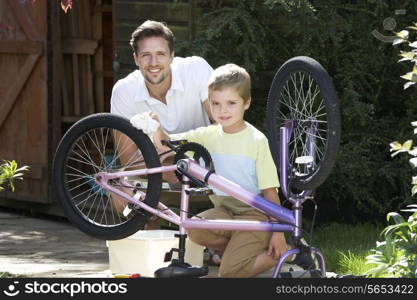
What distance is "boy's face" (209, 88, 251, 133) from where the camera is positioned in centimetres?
459

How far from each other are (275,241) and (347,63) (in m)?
3.06

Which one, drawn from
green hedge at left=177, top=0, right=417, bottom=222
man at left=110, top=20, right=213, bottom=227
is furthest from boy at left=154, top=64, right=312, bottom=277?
green hedge at left=177, top=0, right=417, bottom=222

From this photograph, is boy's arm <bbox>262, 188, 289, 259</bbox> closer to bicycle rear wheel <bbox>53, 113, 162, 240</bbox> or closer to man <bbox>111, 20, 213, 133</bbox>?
bicycle rear wheel <bbox>53, 113, 162, 240</bbox>

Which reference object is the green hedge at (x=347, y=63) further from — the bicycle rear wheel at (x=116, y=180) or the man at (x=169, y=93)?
the bicycle rear wheel at (x=116, y=180)

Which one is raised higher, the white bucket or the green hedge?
the green hedge

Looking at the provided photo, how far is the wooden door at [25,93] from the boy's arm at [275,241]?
4.03 metres

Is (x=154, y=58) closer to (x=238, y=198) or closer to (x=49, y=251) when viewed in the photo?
(x=238, y=198)

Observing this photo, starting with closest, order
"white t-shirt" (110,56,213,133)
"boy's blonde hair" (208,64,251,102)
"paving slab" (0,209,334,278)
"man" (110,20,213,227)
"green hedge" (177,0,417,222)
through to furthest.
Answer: "boy's blonde hair" (208,64,251,102) → "man" (110,20,213,227) → "white t-shirt" (110,56,213,133) → "paving slab" (0,209,334,278) → "green hedge" (177,0,417,222)

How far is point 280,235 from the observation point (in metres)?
4.66

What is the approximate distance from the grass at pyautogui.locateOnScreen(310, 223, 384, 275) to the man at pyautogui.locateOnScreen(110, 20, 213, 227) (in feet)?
3.46

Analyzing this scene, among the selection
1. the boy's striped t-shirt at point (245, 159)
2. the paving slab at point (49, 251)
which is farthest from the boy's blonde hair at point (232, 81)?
the paving slab at point (49, 251)

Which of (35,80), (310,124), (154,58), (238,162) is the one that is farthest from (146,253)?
(35,80)

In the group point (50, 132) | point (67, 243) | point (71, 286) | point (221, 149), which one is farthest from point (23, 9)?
point (71, 286)

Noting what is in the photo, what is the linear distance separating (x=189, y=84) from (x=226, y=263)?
1018 millimetres
